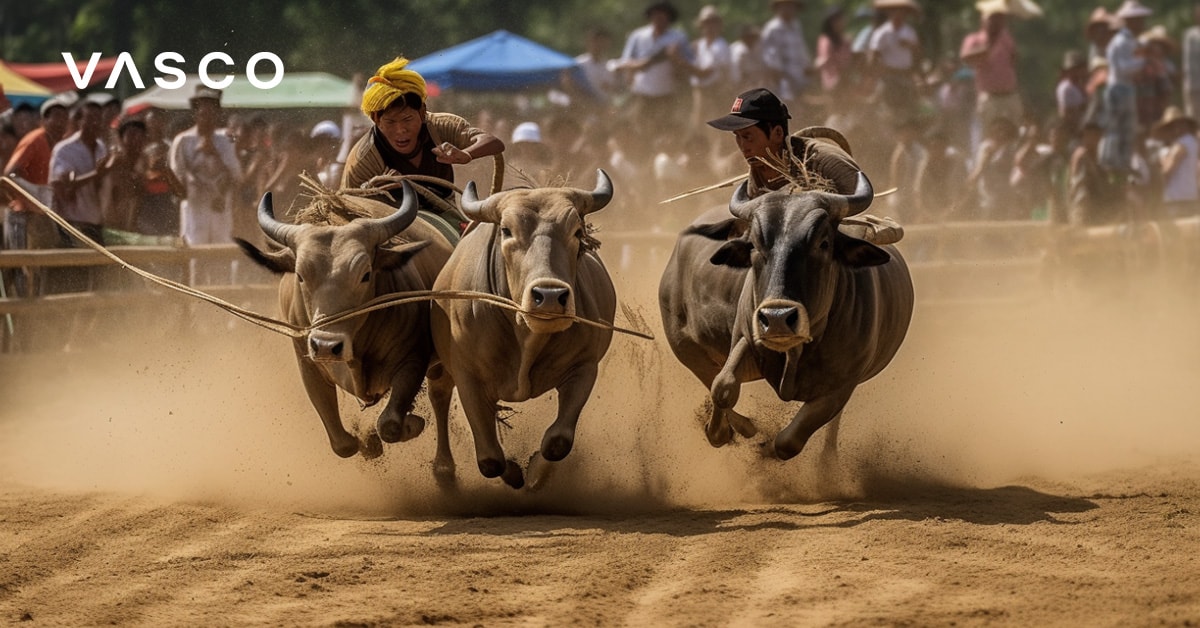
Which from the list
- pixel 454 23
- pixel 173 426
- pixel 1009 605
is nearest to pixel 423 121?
pixel 173 426

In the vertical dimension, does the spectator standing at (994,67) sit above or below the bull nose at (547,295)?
above

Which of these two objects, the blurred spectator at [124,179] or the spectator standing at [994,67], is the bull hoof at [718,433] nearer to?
the blurred spectator at [124,179]

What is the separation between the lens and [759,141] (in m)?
8.17

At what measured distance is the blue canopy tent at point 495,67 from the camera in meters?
20.2

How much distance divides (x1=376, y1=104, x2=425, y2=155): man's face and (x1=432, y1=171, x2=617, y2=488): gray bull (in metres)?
0.90

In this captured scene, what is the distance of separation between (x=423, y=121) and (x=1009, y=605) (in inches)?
167

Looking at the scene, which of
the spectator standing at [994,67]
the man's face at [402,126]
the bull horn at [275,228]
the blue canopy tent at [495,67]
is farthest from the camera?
the blue canopy tent at [495,67]

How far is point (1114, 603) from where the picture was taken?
5723mm

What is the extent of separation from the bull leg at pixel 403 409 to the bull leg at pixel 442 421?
508mm

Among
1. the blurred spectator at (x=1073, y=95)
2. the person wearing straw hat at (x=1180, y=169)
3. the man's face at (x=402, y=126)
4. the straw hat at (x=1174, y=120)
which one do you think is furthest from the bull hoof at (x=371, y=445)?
the blurred spectator at (x=1073, y=95)

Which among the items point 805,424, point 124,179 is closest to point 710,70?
point 124,179

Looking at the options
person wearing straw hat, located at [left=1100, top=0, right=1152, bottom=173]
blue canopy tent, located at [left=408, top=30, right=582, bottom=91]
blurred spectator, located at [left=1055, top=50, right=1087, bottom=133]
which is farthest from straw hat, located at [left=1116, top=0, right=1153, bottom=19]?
blue canopy tent, located at [left=408, top=30, right=582, bottom=91]

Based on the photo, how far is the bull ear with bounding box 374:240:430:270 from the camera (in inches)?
304

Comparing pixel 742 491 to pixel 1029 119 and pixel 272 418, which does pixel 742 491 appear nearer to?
pixel 272 418
